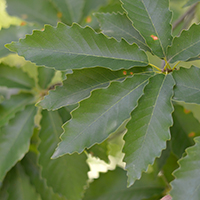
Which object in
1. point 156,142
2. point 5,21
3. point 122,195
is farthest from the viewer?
point 5,21

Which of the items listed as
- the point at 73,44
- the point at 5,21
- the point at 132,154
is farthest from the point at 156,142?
the point at 5,21

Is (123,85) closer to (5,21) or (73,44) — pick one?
(73,44)

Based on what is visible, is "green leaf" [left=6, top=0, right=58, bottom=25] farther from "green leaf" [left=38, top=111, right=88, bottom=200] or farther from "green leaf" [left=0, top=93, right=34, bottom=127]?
"green leaf" [left=38, top=111, right=88, bottom=200]

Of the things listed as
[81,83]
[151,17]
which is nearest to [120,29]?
[151,17]

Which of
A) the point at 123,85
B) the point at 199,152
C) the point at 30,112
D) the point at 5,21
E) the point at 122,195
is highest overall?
the point at 5,21

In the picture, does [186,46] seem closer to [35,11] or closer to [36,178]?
[36,178]

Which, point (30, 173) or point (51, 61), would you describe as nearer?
point (51, 61)

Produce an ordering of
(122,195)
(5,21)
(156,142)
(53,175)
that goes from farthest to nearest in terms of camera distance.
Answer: (5,21)
(122,195)
(53,175)
(156,142)
